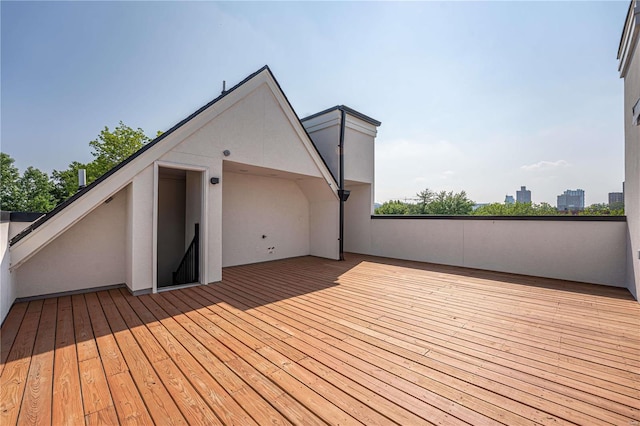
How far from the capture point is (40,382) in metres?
1.94

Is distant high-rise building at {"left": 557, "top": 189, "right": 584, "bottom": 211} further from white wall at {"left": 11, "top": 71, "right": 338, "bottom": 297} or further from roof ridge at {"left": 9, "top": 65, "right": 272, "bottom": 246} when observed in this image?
roof ridge at {"left": 9, "top": 65, "right": 272, "bottom": 246}

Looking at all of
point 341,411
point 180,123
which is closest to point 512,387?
point 341,411

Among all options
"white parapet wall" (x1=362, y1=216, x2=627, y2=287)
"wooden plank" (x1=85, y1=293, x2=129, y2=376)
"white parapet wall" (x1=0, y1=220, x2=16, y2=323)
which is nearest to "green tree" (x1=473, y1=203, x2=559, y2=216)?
"white parapet wall" (x1=362, y1=216, x2=627, y2=287)

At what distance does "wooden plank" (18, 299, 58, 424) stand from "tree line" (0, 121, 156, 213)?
2332cm

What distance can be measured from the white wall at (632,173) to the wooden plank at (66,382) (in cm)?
680

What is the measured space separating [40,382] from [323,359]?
220cm

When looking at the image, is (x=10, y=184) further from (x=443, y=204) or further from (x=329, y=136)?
(x=443, y=204)

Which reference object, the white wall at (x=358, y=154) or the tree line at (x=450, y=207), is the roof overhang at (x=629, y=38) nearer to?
the white wall at (x=358, y=154)

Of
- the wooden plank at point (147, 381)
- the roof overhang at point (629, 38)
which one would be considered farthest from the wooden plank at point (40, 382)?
the roof overhang at point (629, 38)

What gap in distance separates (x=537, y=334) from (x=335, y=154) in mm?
6236

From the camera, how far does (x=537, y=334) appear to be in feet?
9.25

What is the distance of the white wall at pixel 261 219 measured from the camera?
6629mm

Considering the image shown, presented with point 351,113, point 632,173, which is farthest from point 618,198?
point 351,113

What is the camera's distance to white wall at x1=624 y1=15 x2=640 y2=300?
386 centimetres
